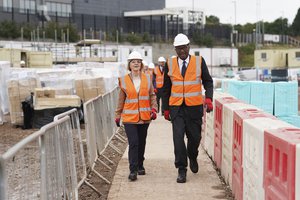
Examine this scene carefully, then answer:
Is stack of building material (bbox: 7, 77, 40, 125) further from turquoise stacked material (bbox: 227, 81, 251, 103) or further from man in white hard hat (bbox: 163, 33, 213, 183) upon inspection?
man in white hard hat (bbox: 163, 33, 213, 183)

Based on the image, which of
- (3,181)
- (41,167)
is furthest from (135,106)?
(3,181)

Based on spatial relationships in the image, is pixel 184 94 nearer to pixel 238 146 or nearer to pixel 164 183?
pixel 164 183

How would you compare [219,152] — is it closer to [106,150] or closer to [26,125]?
[106,150]

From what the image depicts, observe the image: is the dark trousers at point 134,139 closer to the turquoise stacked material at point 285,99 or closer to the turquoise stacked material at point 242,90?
the turquoise stacked material at point 285,99

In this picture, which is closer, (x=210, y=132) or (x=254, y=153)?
(x=254, y=153)

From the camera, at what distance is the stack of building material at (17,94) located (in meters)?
18.5

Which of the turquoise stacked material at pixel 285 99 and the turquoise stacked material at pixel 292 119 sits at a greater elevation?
the turquoise stacked material at pixel 285 99

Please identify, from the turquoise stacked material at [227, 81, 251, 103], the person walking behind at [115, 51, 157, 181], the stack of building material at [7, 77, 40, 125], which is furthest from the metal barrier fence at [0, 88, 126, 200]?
the stack of building material at [7, 77, 40, 125]

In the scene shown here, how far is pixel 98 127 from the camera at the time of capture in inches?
441

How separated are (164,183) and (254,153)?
2.90 metres

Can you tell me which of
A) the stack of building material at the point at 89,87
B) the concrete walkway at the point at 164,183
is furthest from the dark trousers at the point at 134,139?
the stack of building material at the point at 89,87

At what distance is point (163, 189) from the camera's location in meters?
8.26

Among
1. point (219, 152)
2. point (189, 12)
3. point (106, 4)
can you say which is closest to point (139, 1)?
point (106, 4)

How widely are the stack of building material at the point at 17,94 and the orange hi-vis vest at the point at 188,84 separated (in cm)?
1069
